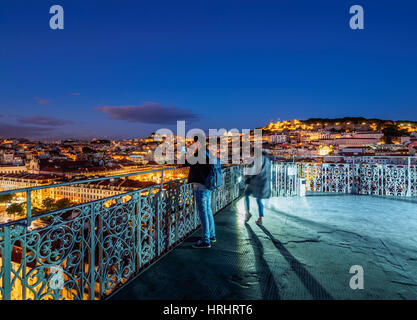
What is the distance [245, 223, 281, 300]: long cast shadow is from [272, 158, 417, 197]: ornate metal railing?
516cm

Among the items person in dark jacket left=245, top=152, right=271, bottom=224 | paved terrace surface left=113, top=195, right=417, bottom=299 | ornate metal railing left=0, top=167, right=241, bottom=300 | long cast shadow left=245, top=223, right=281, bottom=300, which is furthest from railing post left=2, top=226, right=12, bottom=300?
person in dark jacket left=245, top=152, right=271, bottom=224

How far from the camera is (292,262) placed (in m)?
3.29

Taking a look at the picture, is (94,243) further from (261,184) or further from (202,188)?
(261,184)

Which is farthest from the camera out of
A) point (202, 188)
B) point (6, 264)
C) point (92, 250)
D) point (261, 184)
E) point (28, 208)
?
point (261, 184)

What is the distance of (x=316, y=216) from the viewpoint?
571cm

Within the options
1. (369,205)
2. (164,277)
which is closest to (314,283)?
(164,277)

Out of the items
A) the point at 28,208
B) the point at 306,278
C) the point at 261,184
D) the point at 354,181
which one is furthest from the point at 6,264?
the point at 354,181

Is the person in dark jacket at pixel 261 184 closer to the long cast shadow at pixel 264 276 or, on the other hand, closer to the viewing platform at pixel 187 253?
the viewing platform at pixel 187 253

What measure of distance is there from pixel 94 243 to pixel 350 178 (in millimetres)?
9273

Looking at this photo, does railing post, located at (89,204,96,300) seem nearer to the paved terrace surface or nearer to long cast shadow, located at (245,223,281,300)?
the paved terrace surface

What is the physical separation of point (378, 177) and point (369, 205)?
2688 mm

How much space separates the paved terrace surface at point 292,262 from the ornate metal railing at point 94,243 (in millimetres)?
242

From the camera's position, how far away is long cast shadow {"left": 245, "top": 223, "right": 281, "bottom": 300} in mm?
2557

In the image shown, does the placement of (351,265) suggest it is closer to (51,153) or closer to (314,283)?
(314,283)
